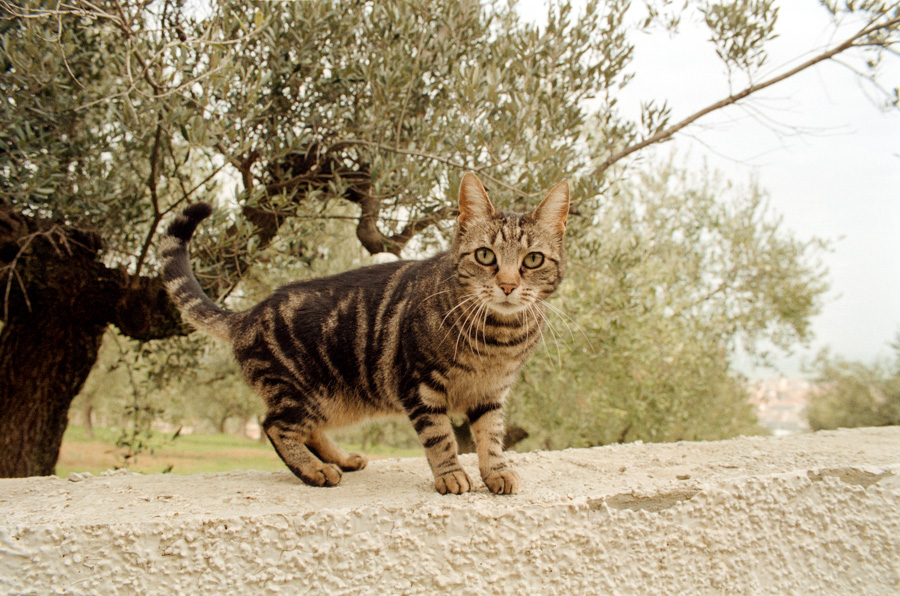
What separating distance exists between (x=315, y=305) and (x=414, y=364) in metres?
0.76

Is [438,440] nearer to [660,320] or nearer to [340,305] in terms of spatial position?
[340,305]

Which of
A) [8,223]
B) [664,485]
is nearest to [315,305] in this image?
[664,485]

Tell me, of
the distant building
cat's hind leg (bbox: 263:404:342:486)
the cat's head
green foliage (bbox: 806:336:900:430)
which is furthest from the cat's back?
green foliage (bbox: 806:336:900:430)

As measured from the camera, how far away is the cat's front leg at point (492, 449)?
2719 mm

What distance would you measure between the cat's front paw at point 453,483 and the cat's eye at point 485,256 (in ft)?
3.24

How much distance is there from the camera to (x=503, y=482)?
271 centimetres

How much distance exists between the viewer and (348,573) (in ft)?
7.48

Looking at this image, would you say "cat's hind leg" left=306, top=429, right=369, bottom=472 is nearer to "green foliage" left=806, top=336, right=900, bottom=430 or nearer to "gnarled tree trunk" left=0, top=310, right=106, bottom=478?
"gnarled tree trunk" left=0, top=310, right=106, bottom=478

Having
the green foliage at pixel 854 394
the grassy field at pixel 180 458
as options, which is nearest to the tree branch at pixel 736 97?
the grassy field at pixel 180 458

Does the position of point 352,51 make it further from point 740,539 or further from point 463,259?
point 740,539

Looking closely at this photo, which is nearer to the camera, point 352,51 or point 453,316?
point 453,316

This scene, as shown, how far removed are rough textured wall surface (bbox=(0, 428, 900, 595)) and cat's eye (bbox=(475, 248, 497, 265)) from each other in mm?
1063

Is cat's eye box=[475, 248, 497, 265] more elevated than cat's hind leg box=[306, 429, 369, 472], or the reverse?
cat's eye box=[475, 248, 497, 265]

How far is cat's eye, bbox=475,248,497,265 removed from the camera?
9.13 ft
